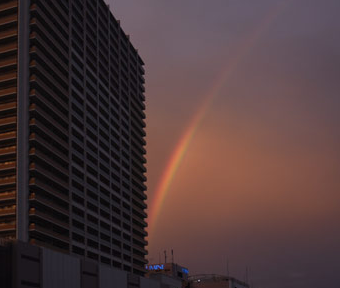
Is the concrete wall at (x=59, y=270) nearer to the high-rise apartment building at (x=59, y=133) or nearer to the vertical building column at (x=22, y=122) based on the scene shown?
the vertical building column at (x=22, y=122)

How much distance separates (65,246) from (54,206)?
1065cm

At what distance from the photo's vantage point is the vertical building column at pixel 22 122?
126062 millimetres

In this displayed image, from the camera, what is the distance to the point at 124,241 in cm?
19062

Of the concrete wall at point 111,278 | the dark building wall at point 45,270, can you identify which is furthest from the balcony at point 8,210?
the dark building wall at point 45,270

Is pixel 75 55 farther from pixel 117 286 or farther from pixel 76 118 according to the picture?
pixel 117 286

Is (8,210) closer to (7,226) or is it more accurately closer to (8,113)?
(7,226)

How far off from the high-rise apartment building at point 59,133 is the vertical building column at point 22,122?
0.22m

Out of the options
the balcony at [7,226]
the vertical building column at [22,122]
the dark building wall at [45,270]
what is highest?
the vertical building column at [22,122]

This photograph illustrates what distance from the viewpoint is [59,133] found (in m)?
146

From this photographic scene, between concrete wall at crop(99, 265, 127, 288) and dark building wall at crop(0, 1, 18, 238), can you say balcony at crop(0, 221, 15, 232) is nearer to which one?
dark building wall at crop(0, 1, 18, 238)

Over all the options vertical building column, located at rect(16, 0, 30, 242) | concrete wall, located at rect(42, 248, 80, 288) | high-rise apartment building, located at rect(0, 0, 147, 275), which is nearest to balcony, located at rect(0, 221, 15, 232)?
high-rise apartment building, located at rect(0, 0, 147, 275)

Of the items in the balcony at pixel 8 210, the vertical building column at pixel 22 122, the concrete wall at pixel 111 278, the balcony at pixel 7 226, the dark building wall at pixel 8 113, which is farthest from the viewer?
the dark building wall at pixel 8 113

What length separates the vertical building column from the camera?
126062 mm

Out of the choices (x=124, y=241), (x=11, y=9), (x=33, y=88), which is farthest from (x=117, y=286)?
(x=124, y=241)
